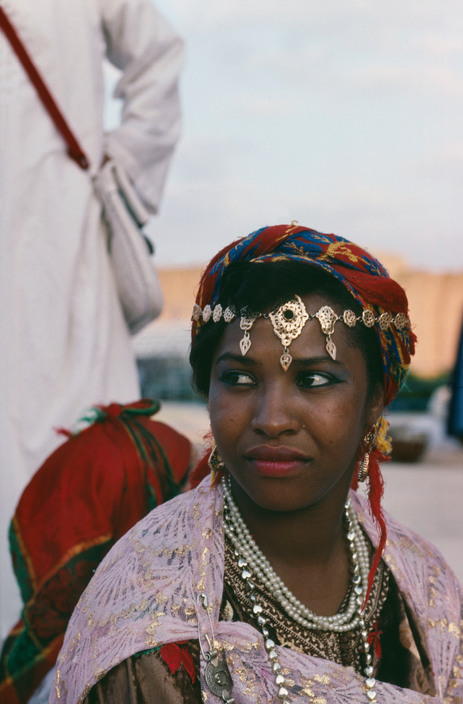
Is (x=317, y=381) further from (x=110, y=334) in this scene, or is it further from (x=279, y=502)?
(x=110, y=334)

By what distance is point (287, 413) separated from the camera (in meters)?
1.64

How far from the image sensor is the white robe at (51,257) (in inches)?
131

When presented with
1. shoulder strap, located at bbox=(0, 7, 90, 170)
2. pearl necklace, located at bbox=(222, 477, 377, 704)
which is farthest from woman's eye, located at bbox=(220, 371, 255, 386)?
shoulder strap, located at bbox=(0, 7, 90, 170)

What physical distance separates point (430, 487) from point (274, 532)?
4.80 m

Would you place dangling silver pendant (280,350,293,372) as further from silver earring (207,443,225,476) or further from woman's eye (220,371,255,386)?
silver earring (207,443,225,476)

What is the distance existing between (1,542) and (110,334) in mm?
919

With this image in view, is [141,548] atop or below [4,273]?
below

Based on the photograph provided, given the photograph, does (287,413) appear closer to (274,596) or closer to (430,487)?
(274,596)

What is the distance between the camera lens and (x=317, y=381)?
1.68 metres

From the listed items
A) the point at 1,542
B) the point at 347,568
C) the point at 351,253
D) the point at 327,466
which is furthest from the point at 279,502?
the point at 1,542

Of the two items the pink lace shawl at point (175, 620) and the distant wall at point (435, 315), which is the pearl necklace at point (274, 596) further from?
the distant wall at point (435, 315)

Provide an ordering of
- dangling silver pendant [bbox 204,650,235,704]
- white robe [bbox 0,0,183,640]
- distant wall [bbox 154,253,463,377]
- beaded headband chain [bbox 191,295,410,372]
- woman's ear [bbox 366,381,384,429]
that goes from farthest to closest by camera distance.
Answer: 1. distant wall [bbox 154,253,463,377]
2. white robe [bbox 0,0,183,640]
3. woman's ear [bbox 366,381,384,429]
4. beaded headband chain [bbox 191,295,410,372]
5. dangling silver pendant [bbox 204,650,235,704]

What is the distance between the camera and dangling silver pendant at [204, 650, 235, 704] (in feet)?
5.09

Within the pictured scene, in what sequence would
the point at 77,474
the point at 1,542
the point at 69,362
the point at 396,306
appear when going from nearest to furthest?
1. the point at 396,306
2. the point at 77,474
3. the point at 1,542
4. the point at 69,362
